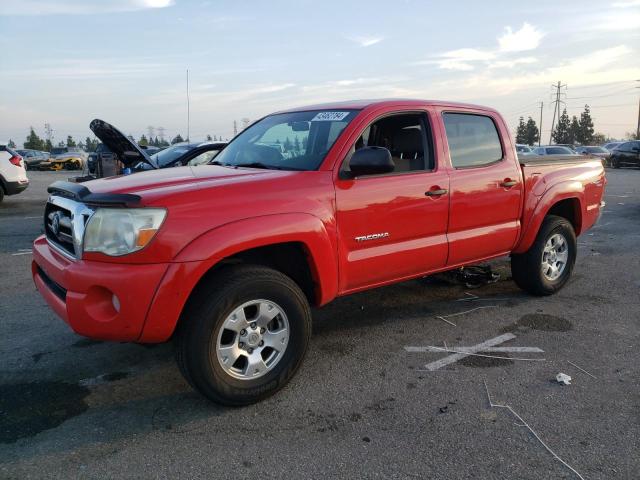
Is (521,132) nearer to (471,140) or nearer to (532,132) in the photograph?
(532,132)

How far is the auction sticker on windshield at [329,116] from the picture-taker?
12.6 ft

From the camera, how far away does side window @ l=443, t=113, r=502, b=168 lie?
4.27m

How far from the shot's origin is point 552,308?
492 cm

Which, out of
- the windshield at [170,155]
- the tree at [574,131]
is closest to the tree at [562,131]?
the tree at [574,131]

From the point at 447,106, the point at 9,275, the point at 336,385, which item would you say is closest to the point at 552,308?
the point at 447,106

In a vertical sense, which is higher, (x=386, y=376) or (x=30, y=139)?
(x=30, y=139)

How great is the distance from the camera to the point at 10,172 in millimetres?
12273

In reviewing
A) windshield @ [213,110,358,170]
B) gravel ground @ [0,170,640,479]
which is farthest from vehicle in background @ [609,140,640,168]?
windshield @ [213,110,358,170]

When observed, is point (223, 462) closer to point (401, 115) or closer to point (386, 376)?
point (386, 376)

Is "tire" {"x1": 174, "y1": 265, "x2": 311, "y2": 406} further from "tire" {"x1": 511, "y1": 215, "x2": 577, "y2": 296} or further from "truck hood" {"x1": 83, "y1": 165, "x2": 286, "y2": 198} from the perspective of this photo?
"tire" {"x1": 511, "y1": 215, "x2": 577, "y2": 296}

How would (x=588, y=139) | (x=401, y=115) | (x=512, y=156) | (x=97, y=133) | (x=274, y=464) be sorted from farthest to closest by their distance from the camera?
(x=588, y=139), (x=97, y=133), (x=512, y=156), (x=401, y=115), (x=274, y=464)

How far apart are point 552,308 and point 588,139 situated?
92.6m

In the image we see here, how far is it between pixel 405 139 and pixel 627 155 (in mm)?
31878

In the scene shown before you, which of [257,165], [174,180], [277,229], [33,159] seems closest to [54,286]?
[174,180]
